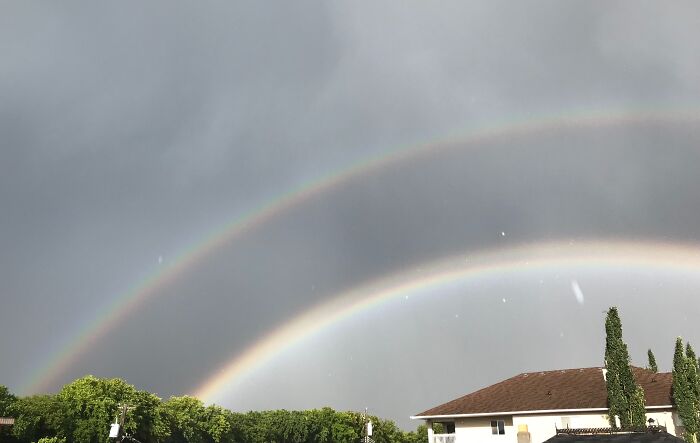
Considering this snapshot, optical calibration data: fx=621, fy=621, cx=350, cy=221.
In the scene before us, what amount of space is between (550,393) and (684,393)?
13088 millimetres

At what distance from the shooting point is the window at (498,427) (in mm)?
53562

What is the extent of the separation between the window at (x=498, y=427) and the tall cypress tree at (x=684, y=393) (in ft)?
48.1

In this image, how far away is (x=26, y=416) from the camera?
5447 cm

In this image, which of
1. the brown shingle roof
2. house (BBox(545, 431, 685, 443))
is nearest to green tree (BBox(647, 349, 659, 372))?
the brown shingle roof

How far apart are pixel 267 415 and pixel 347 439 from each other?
13019 millimetres

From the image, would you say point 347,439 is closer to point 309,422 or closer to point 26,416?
point 309,422

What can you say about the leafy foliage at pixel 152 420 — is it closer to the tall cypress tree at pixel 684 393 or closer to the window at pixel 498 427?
the window at pixel 498 427

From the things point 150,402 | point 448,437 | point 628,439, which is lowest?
point 628,439

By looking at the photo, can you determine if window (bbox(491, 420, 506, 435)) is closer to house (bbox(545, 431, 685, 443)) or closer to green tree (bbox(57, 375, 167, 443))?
house (bbox(545, 431, 685, 443))

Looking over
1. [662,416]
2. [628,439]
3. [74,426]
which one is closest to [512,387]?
[662,416]

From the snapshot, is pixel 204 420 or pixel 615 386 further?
pixel 204 420

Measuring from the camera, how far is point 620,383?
43.8 meters

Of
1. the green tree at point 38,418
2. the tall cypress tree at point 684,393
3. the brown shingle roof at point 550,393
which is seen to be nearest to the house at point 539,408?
the brown shingle roof at point 550,393

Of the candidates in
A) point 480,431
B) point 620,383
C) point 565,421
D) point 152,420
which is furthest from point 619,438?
point 152,420
